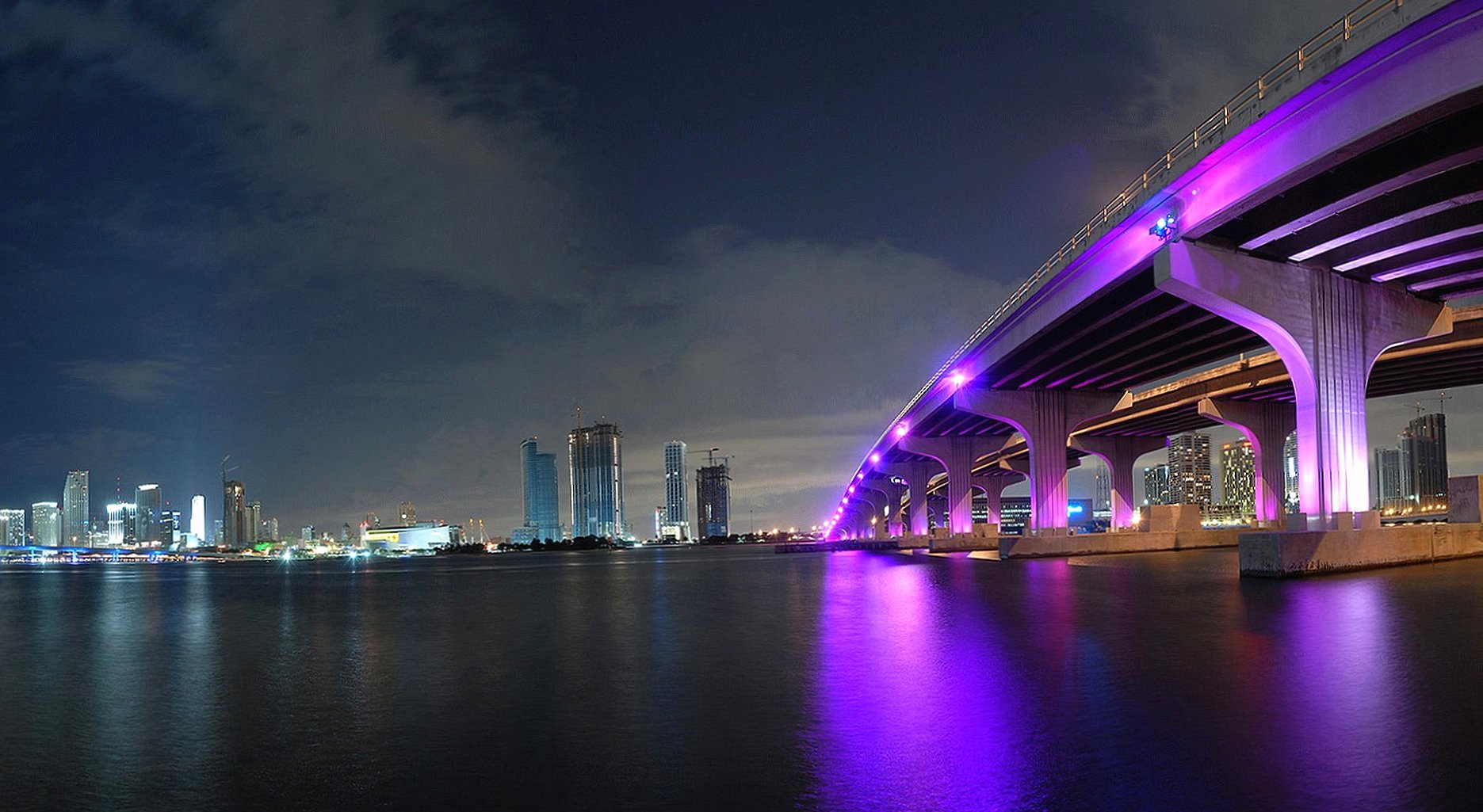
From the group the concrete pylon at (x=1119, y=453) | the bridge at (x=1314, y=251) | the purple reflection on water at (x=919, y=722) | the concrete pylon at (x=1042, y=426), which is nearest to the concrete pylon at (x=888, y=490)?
the concrete pylon at (x=1119, y=453)

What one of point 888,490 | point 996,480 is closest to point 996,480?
point 996,480

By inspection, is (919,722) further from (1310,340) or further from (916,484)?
(916,484)

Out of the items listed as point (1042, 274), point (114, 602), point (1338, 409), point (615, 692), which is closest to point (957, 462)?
point (1042, 274)

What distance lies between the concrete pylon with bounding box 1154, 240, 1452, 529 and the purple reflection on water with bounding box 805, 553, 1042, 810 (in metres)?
16.8

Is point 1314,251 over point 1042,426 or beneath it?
over

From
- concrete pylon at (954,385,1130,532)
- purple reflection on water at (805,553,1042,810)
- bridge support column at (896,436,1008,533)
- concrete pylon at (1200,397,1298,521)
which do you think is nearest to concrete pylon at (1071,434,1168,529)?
bridge support column at (896,436,1008,533)

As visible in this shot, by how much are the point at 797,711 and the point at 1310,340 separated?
29101mm

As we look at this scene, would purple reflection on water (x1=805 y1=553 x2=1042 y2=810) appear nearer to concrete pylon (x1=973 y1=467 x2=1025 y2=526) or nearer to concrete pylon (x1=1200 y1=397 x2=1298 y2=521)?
concrete pylon (x1=1200 y1=397 x2=1298 y2=521)

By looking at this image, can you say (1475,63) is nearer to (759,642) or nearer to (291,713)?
(759,642)

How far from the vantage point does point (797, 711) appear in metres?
12.8

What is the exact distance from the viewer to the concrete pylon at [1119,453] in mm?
98188

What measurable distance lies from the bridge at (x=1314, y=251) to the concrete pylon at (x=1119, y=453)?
119 ft

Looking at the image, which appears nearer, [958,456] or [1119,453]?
[958,456]

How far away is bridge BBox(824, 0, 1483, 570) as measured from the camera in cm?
2356
